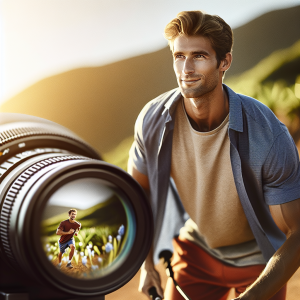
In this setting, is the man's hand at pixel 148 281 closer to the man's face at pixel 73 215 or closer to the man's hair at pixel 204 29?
the man's face at pixel 73 215

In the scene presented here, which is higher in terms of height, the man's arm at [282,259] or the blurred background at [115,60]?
the blurred background at [115,60]

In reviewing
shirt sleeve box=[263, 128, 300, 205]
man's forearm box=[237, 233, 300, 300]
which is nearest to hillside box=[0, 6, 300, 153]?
shirt sleeve box=[263, 128, 300, 205]

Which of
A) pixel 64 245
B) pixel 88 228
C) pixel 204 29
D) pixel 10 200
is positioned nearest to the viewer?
pixel 10 200

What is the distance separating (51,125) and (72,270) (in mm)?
260

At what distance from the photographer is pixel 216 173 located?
1094mm

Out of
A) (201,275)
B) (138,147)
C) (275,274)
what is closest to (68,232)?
(138,147)

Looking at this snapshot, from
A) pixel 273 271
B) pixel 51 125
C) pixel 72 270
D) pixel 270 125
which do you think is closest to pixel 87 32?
pixel 51 125

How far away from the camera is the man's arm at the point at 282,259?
1.08m

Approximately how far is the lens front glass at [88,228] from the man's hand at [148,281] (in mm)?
313

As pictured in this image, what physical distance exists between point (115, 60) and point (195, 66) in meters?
0.21

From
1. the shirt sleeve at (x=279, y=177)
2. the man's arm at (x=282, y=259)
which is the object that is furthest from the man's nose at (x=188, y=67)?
the man's arm at (x=282, y=259)

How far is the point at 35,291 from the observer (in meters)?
0.65

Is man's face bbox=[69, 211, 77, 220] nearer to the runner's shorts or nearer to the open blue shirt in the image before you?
the runner's shorts

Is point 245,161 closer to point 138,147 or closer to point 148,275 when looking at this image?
point 138,147
